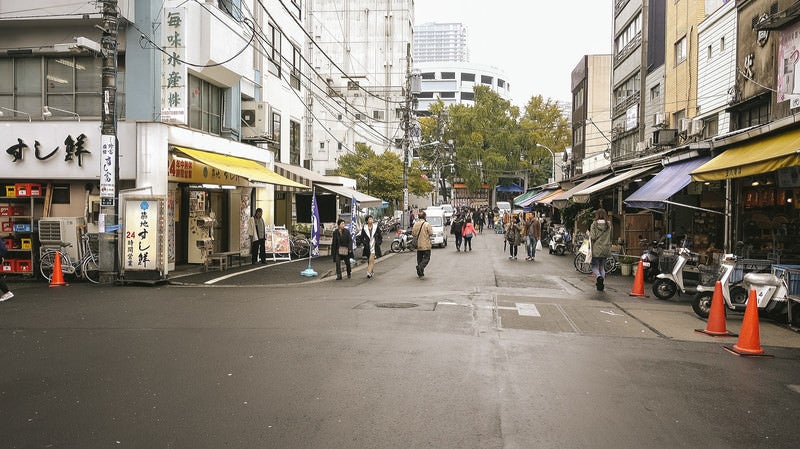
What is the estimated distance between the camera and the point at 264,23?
25219 millimetres

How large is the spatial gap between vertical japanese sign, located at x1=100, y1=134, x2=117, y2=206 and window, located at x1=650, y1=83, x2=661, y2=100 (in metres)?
22.4

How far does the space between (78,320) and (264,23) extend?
17.9m

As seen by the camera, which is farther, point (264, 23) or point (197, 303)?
point (264, 23)

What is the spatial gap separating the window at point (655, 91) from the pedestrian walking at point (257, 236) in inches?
712

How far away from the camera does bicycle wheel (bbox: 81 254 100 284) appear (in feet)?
51.8

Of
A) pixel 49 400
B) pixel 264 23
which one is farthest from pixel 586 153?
pixel 49 400

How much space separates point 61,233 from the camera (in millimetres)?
16234

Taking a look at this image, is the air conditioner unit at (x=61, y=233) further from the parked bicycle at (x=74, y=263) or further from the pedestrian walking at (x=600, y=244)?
the pedestrian walking at (x=600, y=244)

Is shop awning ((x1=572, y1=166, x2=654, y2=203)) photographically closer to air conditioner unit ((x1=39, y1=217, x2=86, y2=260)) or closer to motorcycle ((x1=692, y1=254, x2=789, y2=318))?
motorcycle ((x1=692, y1=254, x2=789, y2=318))

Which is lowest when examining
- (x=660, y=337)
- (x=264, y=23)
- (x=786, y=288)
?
(x=660, y=337)

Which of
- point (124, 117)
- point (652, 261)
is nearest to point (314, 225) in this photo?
point (124, 117)

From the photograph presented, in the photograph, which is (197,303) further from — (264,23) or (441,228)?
(441,228)

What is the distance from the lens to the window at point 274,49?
25.8m

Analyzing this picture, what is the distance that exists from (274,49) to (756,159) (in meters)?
19.6
